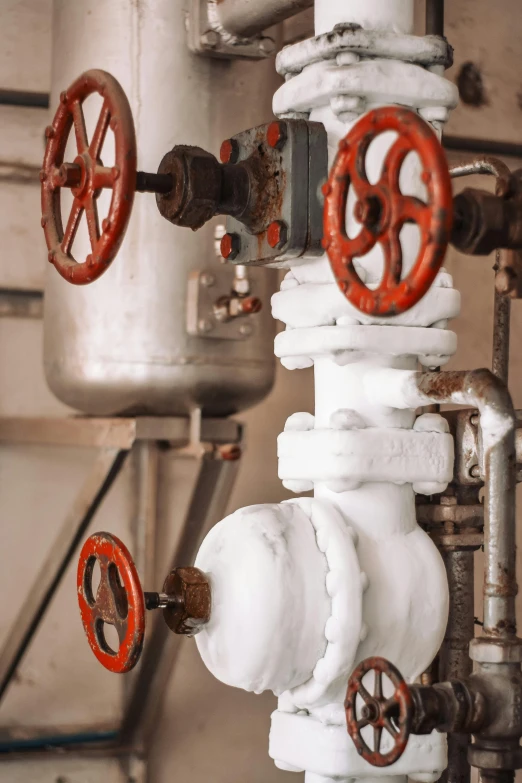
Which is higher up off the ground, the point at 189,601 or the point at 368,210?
the point at 368,210

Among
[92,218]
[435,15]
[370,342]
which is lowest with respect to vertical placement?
[370,342]

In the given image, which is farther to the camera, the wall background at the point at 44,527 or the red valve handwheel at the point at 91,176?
the wall background at the point at 44,527

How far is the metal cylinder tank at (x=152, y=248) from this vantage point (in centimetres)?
152

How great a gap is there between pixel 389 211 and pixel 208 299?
0.79 m

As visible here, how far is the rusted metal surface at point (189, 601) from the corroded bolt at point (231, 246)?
0.29 m

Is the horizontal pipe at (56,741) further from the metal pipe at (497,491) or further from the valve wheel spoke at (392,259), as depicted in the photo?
the valve wheel spoke at (392,259)

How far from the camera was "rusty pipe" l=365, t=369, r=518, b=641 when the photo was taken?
0.83m

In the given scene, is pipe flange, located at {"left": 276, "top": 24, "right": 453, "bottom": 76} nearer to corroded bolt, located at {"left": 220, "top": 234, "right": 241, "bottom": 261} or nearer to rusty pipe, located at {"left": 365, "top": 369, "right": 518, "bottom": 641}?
corroded bolt, located at {"left": 220, "top": 234, "right": 241, "bottom": 261}

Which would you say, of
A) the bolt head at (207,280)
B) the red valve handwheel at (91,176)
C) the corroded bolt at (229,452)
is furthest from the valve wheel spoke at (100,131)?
the corroded bolt at (229,452)

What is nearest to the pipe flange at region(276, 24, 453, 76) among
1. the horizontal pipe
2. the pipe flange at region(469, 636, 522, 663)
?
the pipe flange at region(469, 636, 522, 663)

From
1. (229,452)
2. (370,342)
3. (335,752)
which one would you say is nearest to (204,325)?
(229,452)

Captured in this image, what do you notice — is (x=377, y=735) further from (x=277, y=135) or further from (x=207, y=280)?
(x=207, y=280)

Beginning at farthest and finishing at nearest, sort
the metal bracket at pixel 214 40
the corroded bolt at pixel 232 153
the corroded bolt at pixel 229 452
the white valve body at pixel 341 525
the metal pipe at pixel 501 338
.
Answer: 1. the corroded bolt at pixel 229 452
2. the metal bracket at pixel 214 40
3. the metal pipe at pixel 501 338
4. the corroded bolt at pixel 232 153
5. the white valve body at pixel 341 525

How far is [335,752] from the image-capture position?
963 millimetres
